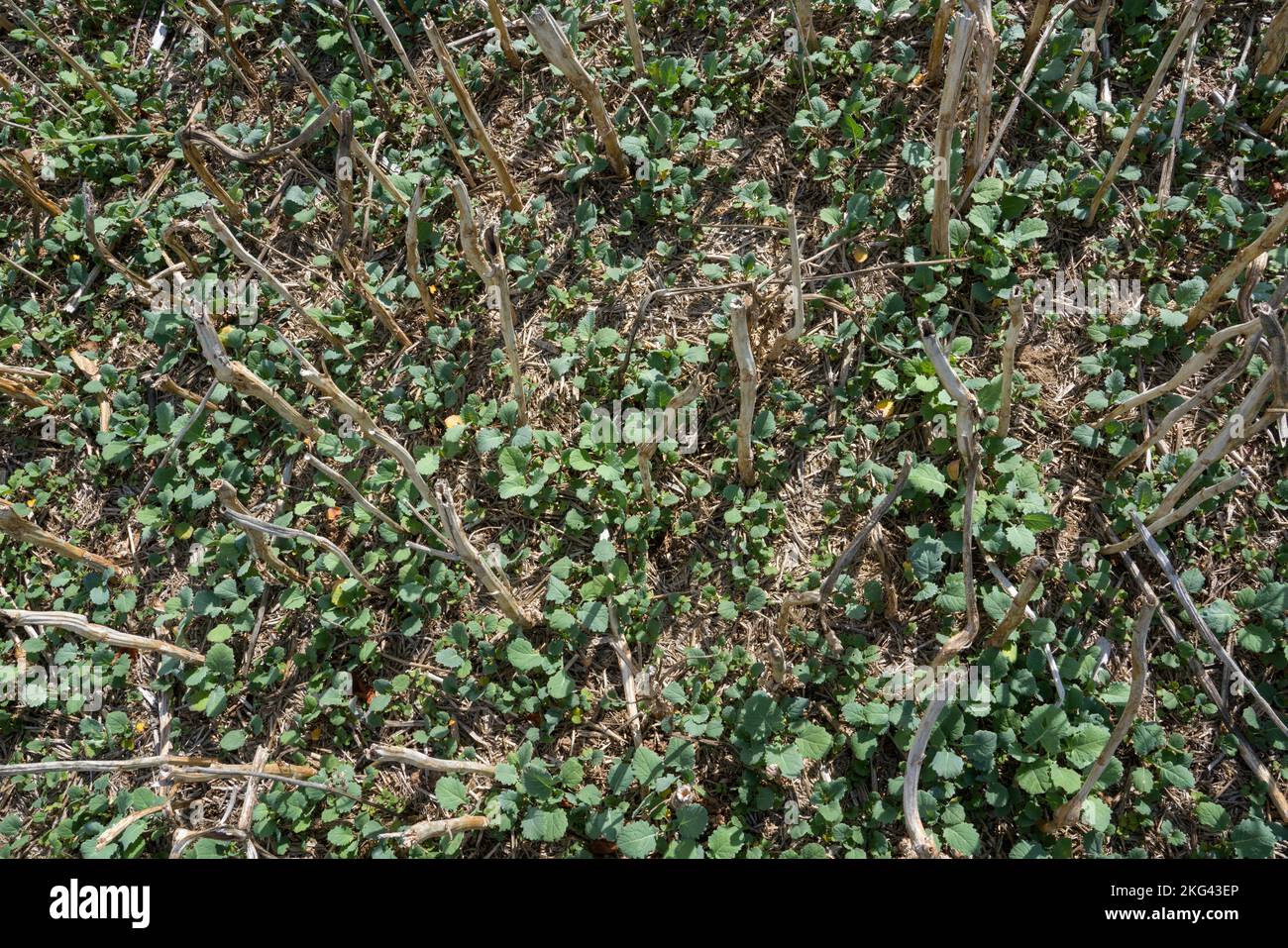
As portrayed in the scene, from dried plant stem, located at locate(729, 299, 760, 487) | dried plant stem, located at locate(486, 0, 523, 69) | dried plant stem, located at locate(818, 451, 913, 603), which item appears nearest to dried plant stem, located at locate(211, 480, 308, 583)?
dried plant stem, located at locate(729, 299, 760, 487)

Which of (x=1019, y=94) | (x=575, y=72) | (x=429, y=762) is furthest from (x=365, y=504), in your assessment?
(x=1019, y=94)

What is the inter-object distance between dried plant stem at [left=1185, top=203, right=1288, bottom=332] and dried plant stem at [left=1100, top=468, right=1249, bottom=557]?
44 centimetres

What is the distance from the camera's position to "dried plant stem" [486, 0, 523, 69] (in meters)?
2.78

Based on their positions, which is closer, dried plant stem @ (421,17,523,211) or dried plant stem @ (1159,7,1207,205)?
dried plant stem @ (421,17,523,211)

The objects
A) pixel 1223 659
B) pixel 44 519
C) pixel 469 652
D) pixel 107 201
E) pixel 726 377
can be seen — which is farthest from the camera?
pixel 107 201

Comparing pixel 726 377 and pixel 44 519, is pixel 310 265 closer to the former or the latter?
pixel 44 519

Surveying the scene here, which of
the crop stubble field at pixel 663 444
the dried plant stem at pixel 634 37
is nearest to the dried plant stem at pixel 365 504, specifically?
the crop stubble field at pixel 663 444

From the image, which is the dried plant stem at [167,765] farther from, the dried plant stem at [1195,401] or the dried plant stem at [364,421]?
the dried plant stem at [1195,401]

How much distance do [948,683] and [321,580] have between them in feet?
5.50

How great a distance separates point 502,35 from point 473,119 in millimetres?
497

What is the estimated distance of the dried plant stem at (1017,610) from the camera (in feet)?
5.92

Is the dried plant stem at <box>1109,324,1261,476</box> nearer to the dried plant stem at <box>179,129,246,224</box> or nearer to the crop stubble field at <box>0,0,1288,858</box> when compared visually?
the crop stubble field at <box>0,0,1288,858</box>

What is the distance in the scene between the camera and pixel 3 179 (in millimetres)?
3184

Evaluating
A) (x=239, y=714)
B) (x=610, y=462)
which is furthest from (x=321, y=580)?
(x=610, y=462)
